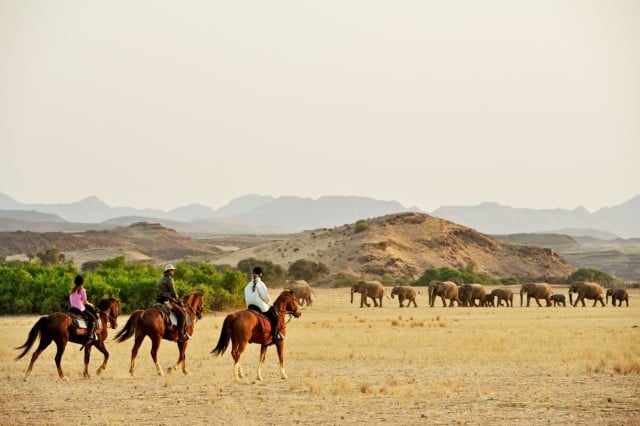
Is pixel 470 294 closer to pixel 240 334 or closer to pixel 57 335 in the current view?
pixel 240 334

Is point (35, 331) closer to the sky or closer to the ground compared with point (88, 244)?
closer to the ground

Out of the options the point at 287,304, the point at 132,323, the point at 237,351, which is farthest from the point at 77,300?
the point at 287,304

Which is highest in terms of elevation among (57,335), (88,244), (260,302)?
(88,244)

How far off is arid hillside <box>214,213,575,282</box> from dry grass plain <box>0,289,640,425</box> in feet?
242

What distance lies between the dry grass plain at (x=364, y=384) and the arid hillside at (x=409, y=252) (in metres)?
73.7

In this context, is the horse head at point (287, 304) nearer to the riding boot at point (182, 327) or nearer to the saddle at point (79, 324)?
the riding boot at point (182, 327)

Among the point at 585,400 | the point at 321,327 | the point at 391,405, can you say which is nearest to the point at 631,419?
the point at 585,400

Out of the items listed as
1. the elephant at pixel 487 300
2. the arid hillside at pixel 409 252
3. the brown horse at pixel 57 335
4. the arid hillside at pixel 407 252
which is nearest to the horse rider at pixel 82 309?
the brown horse at pixel 57 335

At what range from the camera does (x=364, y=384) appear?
20.3 meters

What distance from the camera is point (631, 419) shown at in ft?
54.2

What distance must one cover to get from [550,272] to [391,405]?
105374mm

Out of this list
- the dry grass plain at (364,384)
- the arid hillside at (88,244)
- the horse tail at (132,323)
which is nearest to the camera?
the dry grass plain at (364,384)

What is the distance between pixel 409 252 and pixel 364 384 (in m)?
98.0

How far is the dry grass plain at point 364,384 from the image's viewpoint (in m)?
17.0
